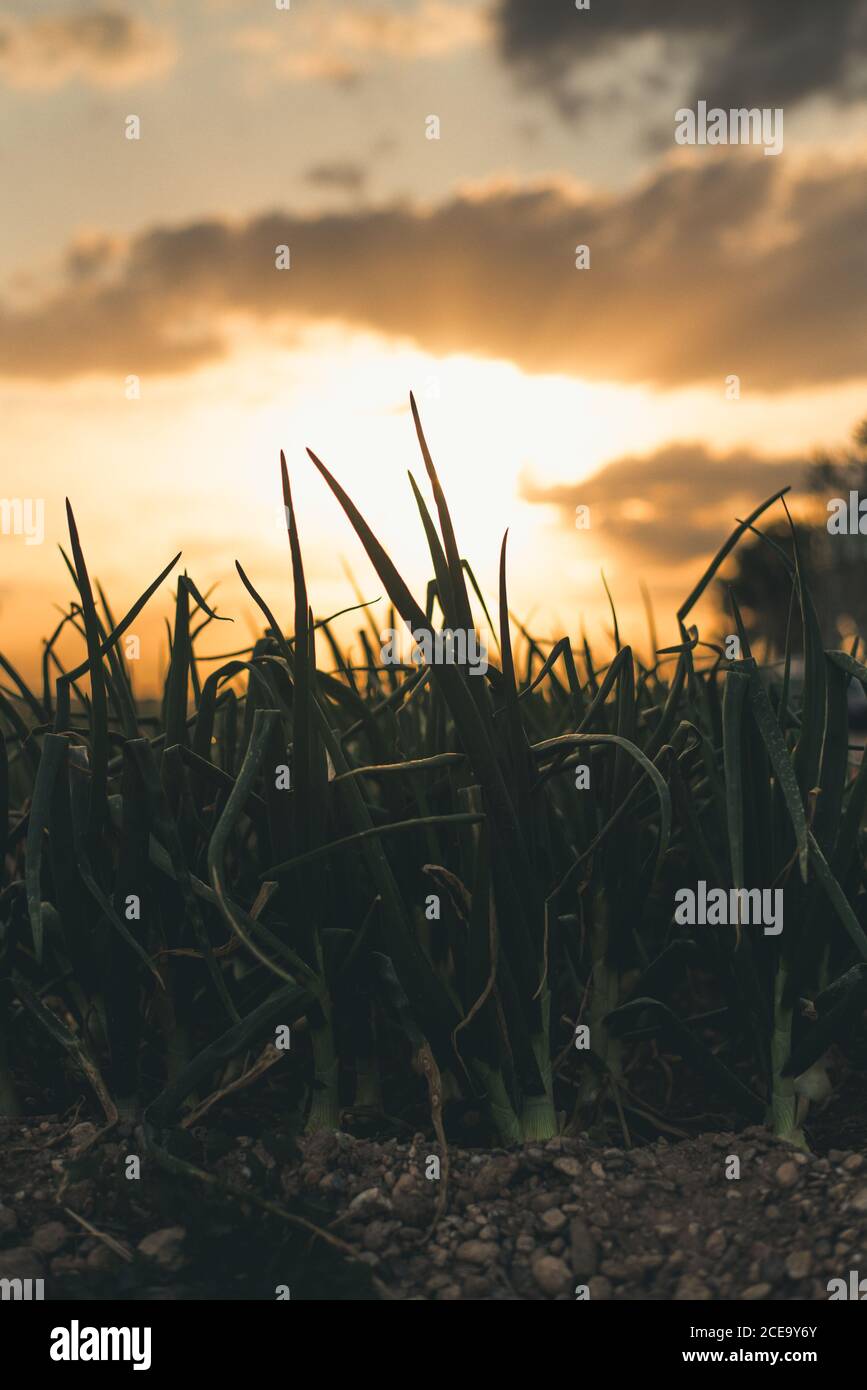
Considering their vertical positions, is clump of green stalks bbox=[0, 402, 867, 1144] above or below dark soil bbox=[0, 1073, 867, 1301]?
above

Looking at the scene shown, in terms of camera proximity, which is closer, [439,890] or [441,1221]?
[441,1221]

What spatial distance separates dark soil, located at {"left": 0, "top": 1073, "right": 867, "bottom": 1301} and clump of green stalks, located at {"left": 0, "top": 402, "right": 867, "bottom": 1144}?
8 centimetres

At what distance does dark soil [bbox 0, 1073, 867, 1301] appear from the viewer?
4.77 ft

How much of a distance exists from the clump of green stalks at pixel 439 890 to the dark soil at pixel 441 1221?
8cm

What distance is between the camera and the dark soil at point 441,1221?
1.45 m

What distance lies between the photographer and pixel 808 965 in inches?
66.8

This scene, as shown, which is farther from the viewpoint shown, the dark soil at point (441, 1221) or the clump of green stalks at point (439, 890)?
the clump of green stalks at point (439, 890)

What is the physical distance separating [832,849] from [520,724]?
517 millimetres

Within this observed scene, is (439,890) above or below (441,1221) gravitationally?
above

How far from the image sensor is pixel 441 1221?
5.07 ft

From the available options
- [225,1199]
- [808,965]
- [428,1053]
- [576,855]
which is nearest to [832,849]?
[808,965]

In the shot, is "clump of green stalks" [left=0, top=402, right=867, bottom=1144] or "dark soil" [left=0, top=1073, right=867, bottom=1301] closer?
"dark soil" [left=0, top=1073, right=867, bottom=1301]

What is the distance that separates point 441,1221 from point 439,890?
0.44 meters
